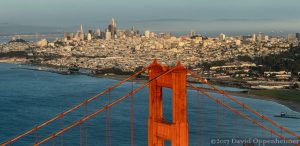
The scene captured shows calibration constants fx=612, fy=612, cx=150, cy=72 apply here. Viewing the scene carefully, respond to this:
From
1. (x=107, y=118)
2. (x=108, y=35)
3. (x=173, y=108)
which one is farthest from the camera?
(x=108, y=35)

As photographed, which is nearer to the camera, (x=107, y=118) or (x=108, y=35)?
(x=107, y=118)

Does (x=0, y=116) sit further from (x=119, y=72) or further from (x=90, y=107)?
(x=119, y=72)

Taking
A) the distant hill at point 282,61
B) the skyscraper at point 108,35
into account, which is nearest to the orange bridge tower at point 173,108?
the distant hill at point 282,61

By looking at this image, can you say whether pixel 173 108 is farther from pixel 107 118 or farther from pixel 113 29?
pixel 113 29

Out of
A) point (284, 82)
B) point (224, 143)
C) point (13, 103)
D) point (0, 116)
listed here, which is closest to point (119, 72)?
point (284, 82)

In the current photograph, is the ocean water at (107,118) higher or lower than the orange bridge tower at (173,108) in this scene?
lower

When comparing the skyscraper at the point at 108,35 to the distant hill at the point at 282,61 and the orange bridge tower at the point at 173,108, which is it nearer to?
the distant hill at the point at 282,61

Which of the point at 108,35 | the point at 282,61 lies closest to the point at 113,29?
the point at 108,35

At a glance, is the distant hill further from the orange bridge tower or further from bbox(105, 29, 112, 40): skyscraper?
bbox(105, 29, 112, 40): skyscraper
